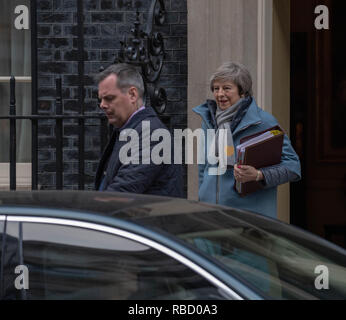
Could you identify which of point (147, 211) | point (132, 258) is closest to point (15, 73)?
point (147, 211)

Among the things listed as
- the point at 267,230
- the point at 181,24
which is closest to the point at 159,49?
the point at 181,24

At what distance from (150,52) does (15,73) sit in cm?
165

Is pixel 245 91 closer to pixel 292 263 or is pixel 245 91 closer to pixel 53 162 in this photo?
pixel 292 263

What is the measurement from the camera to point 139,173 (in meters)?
4.83

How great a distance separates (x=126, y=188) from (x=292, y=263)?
1535 mm

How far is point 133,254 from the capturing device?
305cm

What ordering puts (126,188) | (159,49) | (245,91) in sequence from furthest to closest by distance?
(159,49) → (245,91) → (126,188)

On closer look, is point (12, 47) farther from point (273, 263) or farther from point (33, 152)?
point (273, 263)

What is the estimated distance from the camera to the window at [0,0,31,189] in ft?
26.1

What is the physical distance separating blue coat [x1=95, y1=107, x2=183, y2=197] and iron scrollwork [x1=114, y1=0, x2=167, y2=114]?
1.47 meters

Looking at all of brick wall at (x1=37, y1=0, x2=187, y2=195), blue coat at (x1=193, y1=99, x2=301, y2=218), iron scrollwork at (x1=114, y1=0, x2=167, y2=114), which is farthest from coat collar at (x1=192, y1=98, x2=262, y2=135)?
brick wall at (x1=37, y1=0, x2=187, y2=195)

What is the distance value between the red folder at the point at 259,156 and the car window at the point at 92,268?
201 centimetres

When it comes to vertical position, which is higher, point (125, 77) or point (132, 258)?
point (125, 77)
